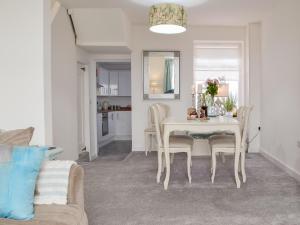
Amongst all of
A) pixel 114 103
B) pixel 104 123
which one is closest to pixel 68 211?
pixel 104 123

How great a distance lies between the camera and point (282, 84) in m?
4.33

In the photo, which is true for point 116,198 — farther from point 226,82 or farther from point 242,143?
point 226,82

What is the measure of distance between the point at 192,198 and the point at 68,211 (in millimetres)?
1792

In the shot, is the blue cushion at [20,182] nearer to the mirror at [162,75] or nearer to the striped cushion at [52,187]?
Answer: the striped cushion at [52,187]

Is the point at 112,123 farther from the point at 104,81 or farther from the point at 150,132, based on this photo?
the point at 150,132

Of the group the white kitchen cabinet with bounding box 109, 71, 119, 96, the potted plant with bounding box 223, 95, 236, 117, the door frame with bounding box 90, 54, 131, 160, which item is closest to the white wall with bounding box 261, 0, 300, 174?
the potted plant with bounding box 223, 95, 236, 117

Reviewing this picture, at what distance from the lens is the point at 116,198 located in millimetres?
3125

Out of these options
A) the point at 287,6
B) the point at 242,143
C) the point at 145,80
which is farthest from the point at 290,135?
the point at 145,80

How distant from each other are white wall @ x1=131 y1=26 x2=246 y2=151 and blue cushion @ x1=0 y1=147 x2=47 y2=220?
440 centimetres

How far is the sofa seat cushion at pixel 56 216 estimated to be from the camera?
1477 millimetres

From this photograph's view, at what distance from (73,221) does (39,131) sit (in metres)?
0.98

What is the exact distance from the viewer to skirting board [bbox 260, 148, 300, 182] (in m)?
3.81

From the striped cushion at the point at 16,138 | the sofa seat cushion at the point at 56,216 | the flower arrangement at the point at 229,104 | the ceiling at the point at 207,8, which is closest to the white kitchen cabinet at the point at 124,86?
the ceiling at the point at 207,8

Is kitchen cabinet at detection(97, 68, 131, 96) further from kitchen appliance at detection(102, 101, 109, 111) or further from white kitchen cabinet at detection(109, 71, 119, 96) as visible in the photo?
kitchen appliance at detection(102, 101, 109, 111)
